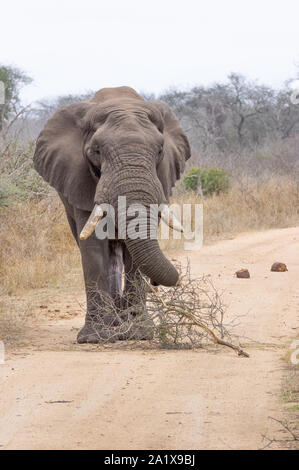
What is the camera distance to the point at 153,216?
5.91m

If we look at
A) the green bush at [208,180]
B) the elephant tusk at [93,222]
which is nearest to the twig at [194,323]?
the elephant tusk at [93,222]

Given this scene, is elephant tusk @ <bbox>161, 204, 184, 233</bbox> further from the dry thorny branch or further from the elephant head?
the dry thorny branch

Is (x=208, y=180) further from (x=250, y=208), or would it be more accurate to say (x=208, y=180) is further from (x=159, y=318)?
(x=159, y=318)

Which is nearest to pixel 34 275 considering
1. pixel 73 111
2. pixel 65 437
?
pixel 73 111

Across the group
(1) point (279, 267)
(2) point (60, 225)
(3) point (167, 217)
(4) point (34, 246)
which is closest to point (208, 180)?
(2) point (60, 225)

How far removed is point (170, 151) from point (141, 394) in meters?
2.96

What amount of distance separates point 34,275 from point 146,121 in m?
3.82

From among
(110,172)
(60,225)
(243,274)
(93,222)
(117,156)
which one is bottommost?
(243,274)

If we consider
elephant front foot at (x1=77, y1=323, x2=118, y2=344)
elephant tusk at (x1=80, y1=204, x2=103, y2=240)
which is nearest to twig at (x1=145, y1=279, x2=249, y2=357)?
elephant front foot at (x1=77, y1=323, x2=118, y2=344)

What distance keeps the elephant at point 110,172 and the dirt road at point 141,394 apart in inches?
20.5

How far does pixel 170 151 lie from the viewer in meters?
7.07

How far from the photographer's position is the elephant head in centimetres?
589

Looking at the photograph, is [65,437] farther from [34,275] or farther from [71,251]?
[71,251]
